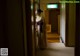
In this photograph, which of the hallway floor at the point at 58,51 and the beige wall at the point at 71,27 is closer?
the hallway floor at the point at 58,51

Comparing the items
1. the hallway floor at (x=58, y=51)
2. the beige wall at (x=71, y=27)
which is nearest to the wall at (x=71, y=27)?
the beige wall at (x=71, y=27)

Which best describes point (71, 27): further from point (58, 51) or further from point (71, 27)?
point (58, 51)

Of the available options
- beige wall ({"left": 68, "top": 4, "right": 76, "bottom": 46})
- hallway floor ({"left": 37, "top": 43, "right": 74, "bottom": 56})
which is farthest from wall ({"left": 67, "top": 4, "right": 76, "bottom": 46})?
hallway floor ({"left": 37, "top": 43, "right": 74, "bottom": 56})

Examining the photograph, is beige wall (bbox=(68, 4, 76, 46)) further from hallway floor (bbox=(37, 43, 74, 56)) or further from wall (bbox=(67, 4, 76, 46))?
hallway floor (bbox=(37, 43, 74, 56))

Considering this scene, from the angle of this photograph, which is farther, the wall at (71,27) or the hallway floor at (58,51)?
the wall at (71,27)

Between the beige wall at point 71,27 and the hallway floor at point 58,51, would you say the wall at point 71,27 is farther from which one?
the hallway floor at point 58,51

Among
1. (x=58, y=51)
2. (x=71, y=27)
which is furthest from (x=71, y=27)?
(x=58, y=51)

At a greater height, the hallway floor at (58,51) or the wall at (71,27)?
the wall at (71,27)

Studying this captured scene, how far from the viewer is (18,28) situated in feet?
7.75

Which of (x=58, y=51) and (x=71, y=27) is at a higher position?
(x=71, y=27)

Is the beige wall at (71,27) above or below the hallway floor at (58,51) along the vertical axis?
above

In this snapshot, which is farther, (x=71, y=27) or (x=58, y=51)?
(x=71, y=27)
